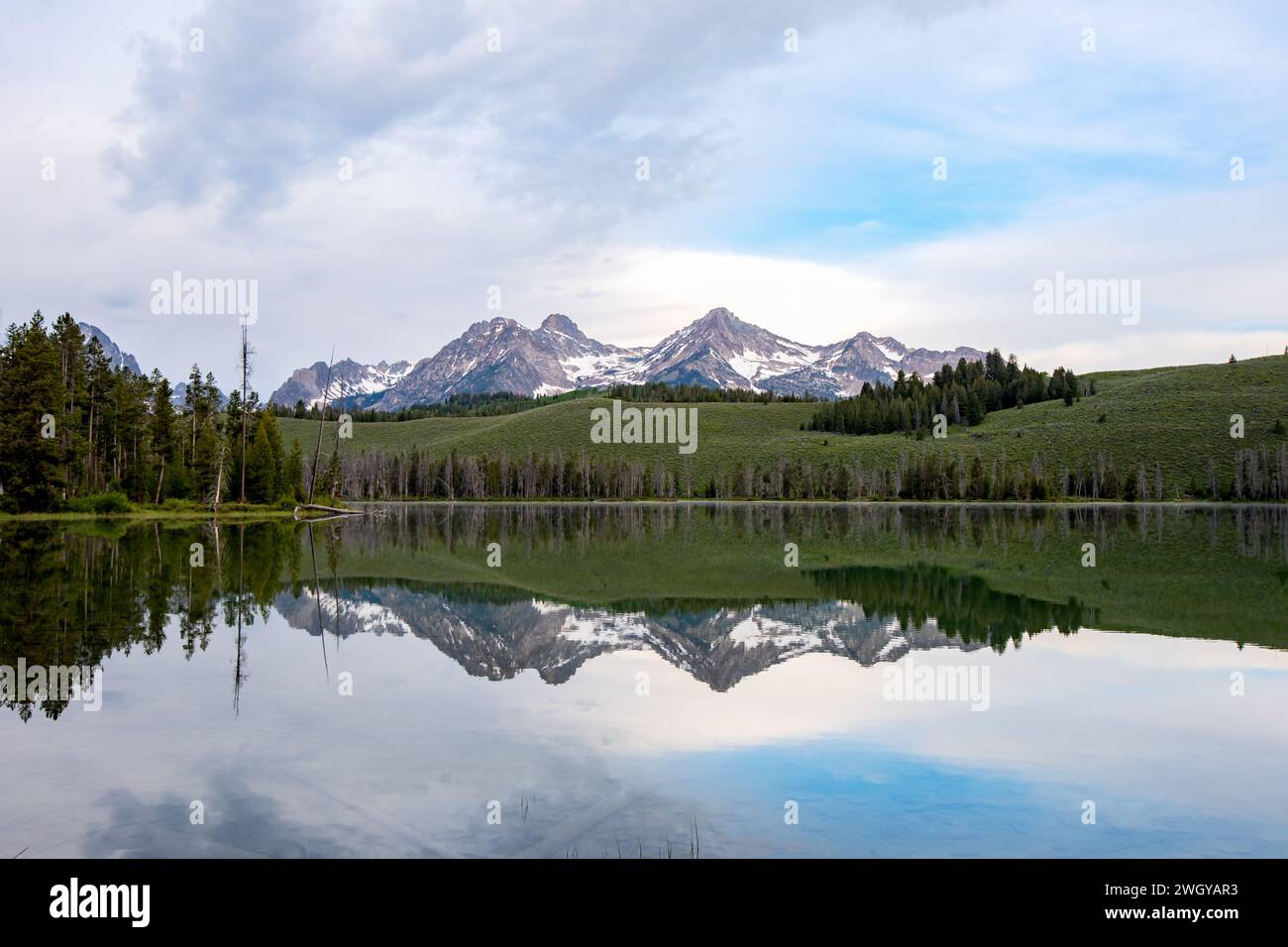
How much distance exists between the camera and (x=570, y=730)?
12438mm

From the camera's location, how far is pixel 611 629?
21609 mm

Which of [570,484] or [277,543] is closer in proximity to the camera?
[277,543]

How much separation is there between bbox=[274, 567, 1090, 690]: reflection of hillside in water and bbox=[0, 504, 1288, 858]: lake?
0.51ft

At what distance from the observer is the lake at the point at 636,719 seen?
28.6 feet

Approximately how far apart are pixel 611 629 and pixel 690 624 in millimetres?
1925

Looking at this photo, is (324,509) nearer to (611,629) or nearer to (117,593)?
(117,593)

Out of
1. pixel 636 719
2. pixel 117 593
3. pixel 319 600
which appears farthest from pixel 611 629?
pixel 117 593

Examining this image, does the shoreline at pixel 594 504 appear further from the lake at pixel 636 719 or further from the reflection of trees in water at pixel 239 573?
the lake at pixel 636 719

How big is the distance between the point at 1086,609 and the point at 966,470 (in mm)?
155769

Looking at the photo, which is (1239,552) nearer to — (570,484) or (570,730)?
(570,730)
